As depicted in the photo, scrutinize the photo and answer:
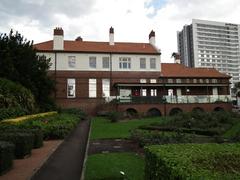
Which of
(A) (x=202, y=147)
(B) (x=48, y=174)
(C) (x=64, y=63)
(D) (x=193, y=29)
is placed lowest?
(B) (x=48, y=174)

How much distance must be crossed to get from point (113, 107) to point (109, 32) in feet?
47.3

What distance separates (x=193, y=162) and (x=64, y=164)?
6935 millimetres

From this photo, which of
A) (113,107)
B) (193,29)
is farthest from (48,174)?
(193,29)

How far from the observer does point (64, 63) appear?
42000 mm

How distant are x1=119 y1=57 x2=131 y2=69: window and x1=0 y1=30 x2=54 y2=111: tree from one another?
13.3 m

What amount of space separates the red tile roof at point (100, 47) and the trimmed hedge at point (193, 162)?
123ft

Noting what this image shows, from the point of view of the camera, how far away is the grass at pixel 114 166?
8.53 metres

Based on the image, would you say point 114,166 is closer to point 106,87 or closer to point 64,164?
point 64,164

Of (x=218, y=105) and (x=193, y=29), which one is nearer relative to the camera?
(x=218, y=105)

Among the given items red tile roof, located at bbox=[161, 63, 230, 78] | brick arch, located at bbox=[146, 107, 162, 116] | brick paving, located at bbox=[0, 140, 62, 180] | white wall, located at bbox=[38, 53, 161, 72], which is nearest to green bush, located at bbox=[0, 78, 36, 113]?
brick paving, located at bbox=[0, 140, 62, 180]

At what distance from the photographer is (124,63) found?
143ft

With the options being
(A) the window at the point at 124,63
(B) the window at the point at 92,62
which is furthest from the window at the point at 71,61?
(A) the window at the point at 124,63

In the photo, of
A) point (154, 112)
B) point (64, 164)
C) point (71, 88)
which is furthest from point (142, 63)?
point (64, 164)

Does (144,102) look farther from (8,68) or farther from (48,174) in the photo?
(48,174)
